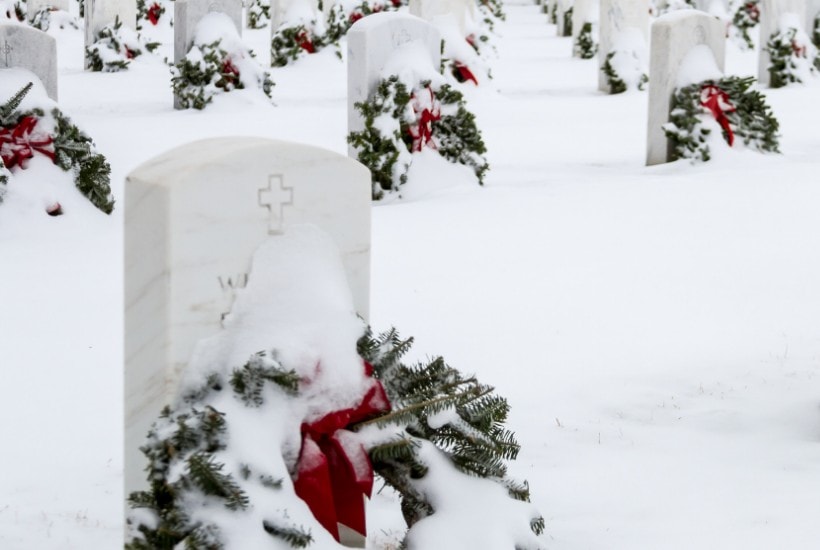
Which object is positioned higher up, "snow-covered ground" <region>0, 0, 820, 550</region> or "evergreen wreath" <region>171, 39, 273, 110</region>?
"evergreen wreath" <region>171, 39, 273, 110</region>

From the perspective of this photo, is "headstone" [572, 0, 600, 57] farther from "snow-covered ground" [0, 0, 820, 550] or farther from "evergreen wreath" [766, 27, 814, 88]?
"snow-covered ground" [0, 0, 820, 550]

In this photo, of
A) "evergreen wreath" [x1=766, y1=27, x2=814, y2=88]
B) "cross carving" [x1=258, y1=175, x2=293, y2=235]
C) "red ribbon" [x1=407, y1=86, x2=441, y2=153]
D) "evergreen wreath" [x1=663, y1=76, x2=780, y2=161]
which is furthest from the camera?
"evergreen wreath" [x1=766, y1=27, x2=814, y2=88]

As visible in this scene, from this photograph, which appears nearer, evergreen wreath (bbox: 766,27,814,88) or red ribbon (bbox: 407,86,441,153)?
red ribbon (bbox: 407,86,441,153)

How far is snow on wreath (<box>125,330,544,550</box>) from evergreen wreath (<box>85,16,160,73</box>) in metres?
12.1

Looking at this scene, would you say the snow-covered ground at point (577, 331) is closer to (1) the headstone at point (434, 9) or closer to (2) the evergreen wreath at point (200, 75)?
(2) the evergreen wreath at point (200, 75)

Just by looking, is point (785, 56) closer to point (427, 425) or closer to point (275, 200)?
point (427, 425)

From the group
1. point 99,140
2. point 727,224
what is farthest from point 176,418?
point 99,140

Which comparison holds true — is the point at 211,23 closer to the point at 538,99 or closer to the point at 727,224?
the point at 538,99

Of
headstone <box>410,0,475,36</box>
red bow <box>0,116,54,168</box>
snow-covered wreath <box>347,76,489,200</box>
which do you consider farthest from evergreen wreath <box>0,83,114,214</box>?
headstone <box>410,0,475,36</box>

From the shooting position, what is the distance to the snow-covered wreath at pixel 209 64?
11.9m

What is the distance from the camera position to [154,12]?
1855 centimetres

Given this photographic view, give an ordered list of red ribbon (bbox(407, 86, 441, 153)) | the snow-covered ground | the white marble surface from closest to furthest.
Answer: the white marble surface < the snow-covered ground < red ribbon (bbox(407, 86, 441, 153))

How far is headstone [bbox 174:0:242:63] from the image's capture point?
39.4 feet

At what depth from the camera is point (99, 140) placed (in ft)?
31.6
